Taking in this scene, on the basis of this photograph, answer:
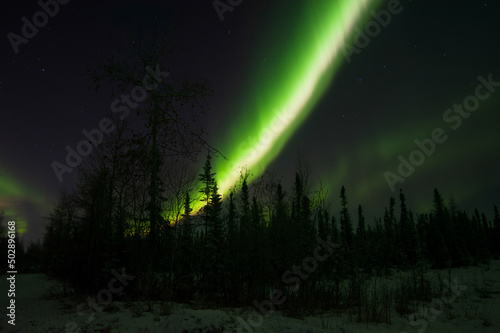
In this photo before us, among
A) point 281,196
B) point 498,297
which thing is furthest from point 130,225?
point 498,297

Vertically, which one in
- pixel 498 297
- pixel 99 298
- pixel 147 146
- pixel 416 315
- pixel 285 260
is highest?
pixel 147 146

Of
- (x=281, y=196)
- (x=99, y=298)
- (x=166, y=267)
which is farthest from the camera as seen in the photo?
(x=281, y=196)

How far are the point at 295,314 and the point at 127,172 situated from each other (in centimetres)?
829

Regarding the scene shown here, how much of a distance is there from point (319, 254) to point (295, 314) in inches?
148

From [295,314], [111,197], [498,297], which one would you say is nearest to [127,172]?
[111,197]

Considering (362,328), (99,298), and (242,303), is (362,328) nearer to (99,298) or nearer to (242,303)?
(242,303)

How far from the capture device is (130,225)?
12.1 m

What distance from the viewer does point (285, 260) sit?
43.1 feet

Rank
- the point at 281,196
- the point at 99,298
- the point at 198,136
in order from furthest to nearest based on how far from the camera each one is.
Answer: the point at 281,196
the point at 99,298
the point at 198,136

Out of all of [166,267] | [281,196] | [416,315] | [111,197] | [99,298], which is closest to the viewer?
[416,315]

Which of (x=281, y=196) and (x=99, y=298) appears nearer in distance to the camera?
(x=99, y=298)

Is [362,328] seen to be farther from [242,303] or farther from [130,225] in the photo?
[130,225]

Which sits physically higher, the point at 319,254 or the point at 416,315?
the point at 319,254

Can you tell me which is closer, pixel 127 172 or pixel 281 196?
pixel 127 172
